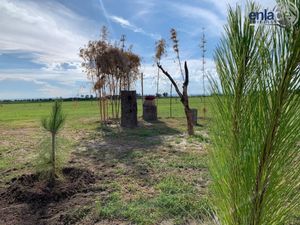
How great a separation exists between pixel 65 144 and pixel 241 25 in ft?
12.9

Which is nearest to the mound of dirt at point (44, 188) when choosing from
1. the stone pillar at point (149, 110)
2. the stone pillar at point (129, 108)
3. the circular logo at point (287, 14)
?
the circular logo at point (287, 14)

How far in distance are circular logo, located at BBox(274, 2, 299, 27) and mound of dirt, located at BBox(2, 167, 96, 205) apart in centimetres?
353

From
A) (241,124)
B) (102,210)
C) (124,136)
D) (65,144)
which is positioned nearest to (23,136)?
(124,136)

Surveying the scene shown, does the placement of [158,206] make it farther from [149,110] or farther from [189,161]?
[149,110]

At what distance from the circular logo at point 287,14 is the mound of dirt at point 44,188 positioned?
353 cm

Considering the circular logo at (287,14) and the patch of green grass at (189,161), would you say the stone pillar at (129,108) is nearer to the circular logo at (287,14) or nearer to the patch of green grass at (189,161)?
the patch of green grass at (189,161)

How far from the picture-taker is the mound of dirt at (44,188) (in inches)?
141

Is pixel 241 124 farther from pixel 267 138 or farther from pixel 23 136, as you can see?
pixel 23 136

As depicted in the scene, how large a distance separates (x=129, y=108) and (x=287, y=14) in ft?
31.9

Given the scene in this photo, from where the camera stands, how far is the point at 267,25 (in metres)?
0.60

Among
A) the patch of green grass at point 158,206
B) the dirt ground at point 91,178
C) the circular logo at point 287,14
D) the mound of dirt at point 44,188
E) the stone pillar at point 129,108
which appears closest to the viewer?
the circular logo at point 287,14

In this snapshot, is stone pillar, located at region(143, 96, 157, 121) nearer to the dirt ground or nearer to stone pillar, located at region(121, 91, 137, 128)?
stone pillar, located at region(121, 91, 137, 128)

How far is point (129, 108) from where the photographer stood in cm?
1021

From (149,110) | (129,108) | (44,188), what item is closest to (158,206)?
(44,188)
